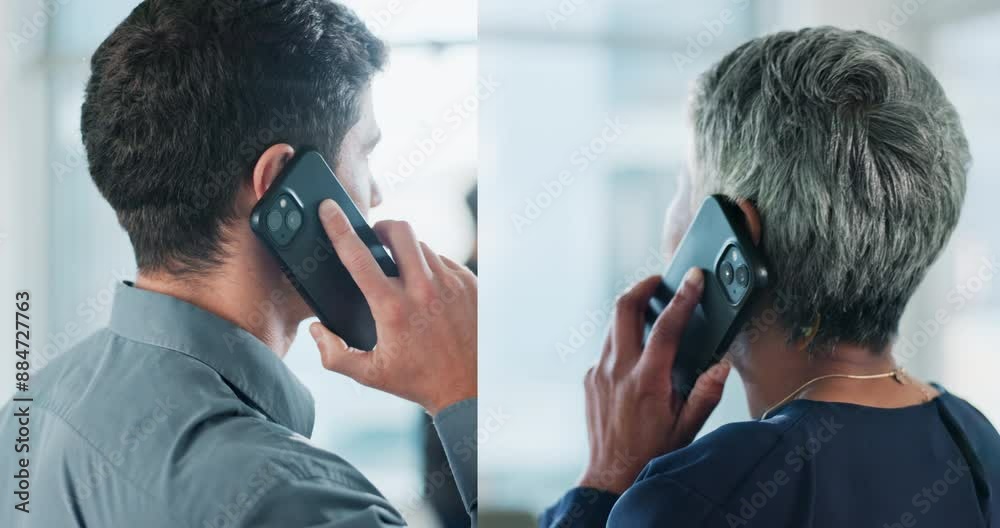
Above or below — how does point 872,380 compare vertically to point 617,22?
below

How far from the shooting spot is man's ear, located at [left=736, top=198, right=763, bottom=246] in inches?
29.4

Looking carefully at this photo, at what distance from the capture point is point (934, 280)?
1.12 metres

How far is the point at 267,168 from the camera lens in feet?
2.09

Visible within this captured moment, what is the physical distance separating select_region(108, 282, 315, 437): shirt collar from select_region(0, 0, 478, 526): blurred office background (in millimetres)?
20

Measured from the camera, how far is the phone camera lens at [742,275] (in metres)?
0.73

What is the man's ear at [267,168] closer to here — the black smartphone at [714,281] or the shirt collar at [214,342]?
the shirt collar at [214,342]

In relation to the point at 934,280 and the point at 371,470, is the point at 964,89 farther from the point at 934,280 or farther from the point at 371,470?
the point at 371,470

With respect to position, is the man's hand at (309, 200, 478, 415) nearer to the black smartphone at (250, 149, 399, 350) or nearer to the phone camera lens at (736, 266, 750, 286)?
the black smartphone at (250, 149, 399, 350)

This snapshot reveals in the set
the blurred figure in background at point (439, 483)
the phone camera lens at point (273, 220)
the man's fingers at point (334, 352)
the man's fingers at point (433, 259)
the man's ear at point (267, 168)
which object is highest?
the man's ear at point (267, 168)

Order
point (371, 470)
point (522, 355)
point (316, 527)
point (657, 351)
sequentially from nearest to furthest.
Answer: point (316, 527) → point (371, 470) → point (657, 351) → point (522, 355)

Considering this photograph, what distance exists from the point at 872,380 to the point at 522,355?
423 millimetres

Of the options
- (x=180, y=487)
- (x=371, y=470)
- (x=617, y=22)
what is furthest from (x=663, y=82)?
(x=180, y=487)

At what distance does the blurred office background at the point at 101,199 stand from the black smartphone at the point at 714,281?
8.0 inches

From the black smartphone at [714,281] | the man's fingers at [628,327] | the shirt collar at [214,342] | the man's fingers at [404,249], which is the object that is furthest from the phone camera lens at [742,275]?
the shirt collar at [214,342]
